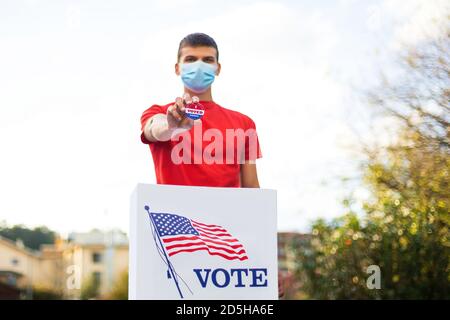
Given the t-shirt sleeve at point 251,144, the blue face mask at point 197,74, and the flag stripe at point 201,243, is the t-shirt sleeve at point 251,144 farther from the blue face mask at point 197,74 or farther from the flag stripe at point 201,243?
the flag stripe at point 201,243

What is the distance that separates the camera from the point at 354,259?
1171 cm

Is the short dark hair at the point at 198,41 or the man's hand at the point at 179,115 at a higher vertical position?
the short dark hair at the point at 198,41

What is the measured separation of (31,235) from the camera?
157 ft

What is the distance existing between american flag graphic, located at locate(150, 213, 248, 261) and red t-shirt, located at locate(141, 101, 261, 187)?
0.49 meters

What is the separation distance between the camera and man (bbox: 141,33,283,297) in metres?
2.67

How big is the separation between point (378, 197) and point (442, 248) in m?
1.32

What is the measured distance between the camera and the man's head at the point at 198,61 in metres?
2.86

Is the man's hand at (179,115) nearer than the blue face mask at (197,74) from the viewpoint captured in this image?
Yes

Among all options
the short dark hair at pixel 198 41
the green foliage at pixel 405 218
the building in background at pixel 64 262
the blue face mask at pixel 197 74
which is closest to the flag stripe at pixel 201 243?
the blue face mask at pixel 197 74

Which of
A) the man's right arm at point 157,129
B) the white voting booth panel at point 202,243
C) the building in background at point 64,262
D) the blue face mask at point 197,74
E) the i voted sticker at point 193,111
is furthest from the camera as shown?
the building in background at point 64,262

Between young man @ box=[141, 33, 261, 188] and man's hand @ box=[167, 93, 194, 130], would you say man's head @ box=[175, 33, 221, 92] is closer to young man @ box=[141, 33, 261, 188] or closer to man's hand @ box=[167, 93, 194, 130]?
young man @ box=[141, 33, 261, 188]

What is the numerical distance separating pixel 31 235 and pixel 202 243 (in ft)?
157

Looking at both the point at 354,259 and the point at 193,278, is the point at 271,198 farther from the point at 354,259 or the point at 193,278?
the point at 354,259

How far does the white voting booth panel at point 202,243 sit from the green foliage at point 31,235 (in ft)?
133
